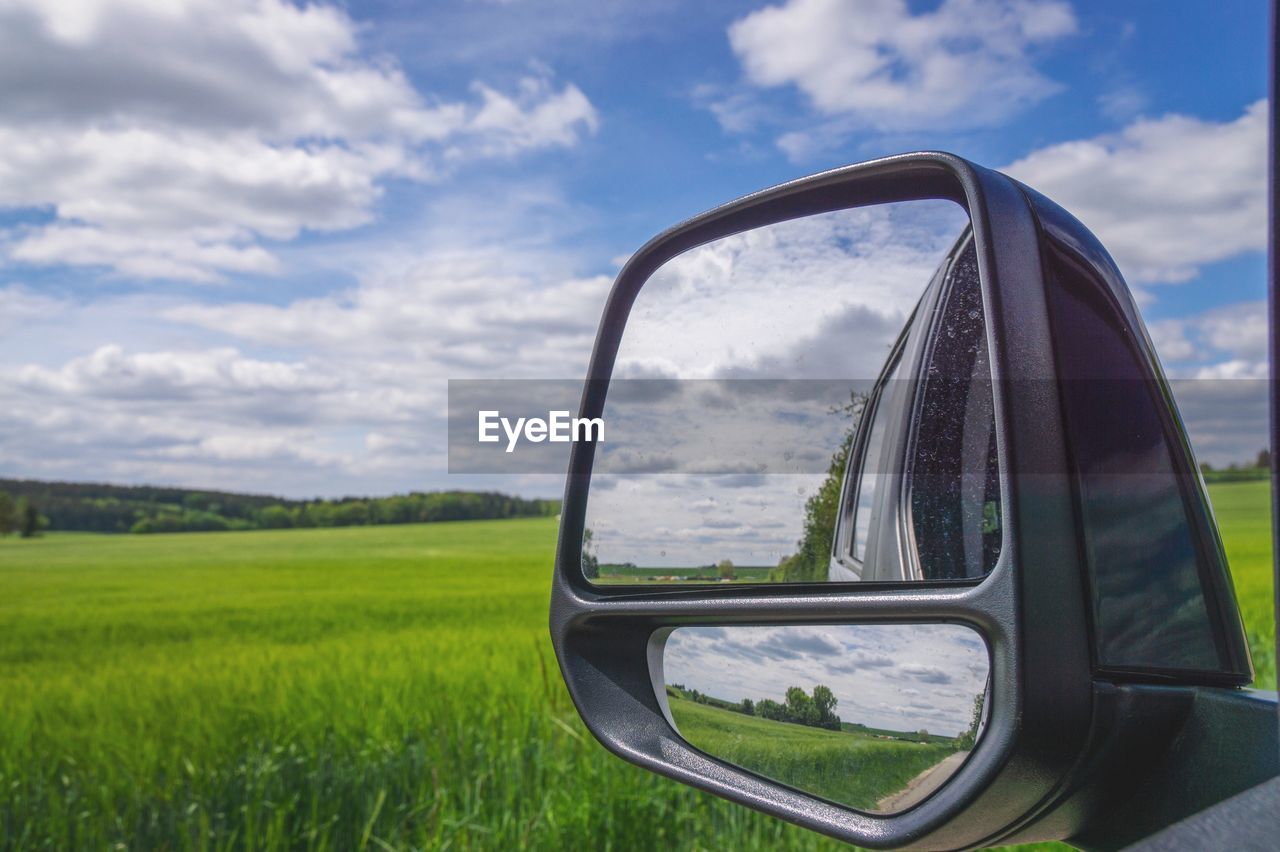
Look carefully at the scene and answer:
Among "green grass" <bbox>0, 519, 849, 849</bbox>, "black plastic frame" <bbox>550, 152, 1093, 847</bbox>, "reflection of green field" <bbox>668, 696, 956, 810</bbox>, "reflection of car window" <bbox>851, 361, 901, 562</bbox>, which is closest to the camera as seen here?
"black plastic frame" <bbox>550, 152, 1093, 847</bbox>

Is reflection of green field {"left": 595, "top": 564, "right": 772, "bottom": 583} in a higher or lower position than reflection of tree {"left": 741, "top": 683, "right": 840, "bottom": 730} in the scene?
higher

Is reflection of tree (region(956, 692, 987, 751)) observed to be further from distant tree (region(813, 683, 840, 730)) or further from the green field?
the green field

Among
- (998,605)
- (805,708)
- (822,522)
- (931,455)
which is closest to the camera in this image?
(998,605)

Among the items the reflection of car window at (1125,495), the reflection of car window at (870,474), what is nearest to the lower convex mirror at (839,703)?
the reflection of car window at (1125,495)

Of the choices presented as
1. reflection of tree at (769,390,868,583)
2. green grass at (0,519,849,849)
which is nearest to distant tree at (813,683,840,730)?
reflection of tree at (769,390,868,583)

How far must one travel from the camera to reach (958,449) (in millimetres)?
978

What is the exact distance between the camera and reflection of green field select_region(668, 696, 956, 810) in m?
0.81

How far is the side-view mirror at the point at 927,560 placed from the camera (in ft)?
2.35

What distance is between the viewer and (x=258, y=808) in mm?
4793

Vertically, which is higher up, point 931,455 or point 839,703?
point 931,455

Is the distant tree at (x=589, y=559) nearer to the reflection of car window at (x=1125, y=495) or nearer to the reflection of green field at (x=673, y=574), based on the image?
the reflection of green field at (x=673, y=574)

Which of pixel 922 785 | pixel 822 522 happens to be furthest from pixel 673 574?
pixel 922 785

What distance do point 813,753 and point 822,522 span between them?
1.54 feet

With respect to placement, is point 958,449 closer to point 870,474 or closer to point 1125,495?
point 1125,495
